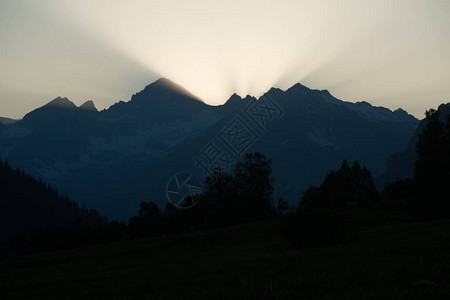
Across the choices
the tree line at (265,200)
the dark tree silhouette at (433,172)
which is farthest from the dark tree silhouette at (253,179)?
the dark tree silhouette at (433,172)

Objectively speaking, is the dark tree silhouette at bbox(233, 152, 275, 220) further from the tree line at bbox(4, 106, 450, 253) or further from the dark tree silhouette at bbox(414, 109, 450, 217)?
the dark tree silhouette at bbox(414, 109, 450, 217)

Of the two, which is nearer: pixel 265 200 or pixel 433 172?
pixel 433 172

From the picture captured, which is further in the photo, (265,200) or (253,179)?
(253,179)

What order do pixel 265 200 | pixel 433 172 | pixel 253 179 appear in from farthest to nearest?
pixel 253 179, pixel 265 200, pixel 433 172

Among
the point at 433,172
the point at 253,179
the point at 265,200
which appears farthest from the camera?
the point at 253,179

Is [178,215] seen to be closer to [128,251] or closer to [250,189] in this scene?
[250,189]

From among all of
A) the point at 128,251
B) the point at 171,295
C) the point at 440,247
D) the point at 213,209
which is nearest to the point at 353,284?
the point at 171,295

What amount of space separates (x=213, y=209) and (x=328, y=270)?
92322 mm

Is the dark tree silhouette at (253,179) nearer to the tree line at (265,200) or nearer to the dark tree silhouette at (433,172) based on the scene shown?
the tree line at (265,200)

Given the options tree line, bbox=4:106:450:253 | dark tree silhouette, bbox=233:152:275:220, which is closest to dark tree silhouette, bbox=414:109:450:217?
tree line, bbox=4:106:450:253

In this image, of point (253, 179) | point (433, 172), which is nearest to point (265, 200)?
point (253, 179)

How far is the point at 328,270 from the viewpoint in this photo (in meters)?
21.7

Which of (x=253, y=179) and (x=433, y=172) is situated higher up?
(x=253, y=179)

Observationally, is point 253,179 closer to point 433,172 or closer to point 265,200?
point 265,200
